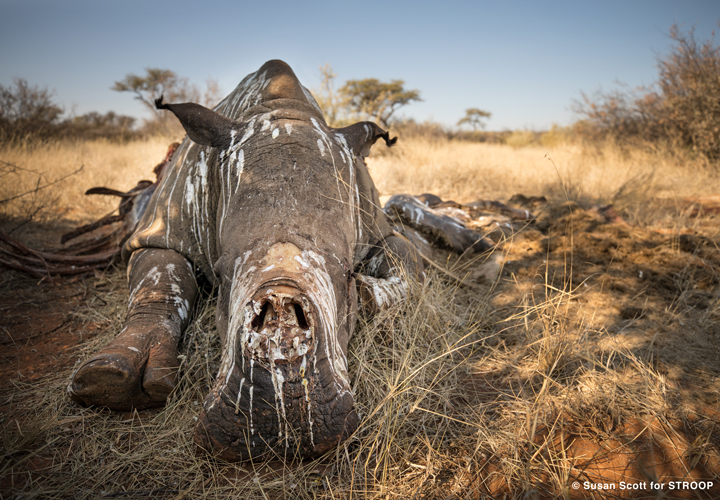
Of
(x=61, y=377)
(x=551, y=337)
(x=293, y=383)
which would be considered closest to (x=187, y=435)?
(x=293, y=383)

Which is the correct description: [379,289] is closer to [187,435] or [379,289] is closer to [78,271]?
[187,435]

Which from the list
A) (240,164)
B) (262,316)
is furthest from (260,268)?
(240,164)

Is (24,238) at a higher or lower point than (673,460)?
higher

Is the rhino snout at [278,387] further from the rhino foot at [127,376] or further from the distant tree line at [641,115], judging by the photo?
the distant tree line at [641,115]

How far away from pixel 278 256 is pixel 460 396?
1.33 metres

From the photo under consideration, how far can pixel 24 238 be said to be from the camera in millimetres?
5195

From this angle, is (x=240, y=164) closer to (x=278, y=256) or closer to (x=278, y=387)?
(x=278, y=256)

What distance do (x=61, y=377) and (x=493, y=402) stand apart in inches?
95.7

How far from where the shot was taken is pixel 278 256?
67.6 inches

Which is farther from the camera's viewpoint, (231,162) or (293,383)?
(231,162)

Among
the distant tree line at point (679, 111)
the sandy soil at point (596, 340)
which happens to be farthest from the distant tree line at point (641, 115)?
the sandy soil at point (596, 340)

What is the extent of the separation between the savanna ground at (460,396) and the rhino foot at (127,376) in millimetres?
87

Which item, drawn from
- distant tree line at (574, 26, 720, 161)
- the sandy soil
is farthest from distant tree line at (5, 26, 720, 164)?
the sandy soil

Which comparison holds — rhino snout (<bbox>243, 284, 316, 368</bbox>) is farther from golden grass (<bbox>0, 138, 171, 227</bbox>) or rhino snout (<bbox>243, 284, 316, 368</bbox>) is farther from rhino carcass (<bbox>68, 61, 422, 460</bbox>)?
golden grass (<bbox>0, 138, 171, 227</bbox>)
